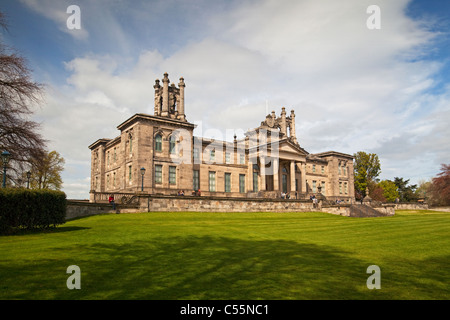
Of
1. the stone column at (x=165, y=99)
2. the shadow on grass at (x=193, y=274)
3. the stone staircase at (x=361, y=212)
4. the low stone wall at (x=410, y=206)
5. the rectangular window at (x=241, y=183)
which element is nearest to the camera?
the shadow on grass at (x=193, y=274)

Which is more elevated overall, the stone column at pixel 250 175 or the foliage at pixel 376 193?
the stone column at pixel 250 175

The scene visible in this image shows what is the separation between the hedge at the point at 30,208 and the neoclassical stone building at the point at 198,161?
1417 cm

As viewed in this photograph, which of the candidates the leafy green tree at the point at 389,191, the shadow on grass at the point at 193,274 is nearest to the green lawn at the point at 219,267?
the shadow on grass at the point at 193,274

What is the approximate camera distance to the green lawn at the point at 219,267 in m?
6.52

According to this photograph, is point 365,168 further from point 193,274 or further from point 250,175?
point 193,274

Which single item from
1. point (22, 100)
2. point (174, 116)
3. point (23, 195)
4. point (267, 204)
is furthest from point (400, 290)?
point (174, 116)

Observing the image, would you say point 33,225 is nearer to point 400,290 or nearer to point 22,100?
point 22,100

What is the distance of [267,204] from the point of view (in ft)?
123

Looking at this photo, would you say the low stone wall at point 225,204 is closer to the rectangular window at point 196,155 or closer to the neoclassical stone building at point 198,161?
the neoclassical stone building at point 198,161

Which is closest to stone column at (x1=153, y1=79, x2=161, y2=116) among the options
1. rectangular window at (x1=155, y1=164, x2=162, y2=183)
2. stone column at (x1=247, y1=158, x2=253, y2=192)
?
rectangular window at (x1=155, y1=164, x2=162, y2=183)

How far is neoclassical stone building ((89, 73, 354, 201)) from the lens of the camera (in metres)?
38.6

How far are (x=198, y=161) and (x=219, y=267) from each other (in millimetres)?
38579

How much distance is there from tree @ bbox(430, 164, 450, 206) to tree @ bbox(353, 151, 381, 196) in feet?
49.7

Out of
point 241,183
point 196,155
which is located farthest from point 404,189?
point 196,155
